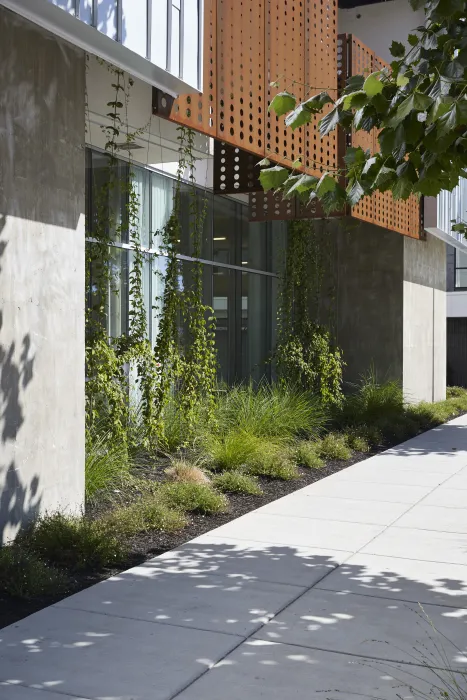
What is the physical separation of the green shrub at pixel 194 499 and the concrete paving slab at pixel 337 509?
44 centimetres

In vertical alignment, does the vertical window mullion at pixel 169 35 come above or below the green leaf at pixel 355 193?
above

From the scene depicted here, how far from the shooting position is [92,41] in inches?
239

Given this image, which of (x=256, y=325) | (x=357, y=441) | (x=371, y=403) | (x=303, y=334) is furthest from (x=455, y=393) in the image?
(x=357, y=441)

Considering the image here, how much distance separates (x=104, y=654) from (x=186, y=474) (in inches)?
173

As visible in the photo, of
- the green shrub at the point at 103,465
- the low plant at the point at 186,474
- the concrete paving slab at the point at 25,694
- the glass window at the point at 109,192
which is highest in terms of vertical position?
the glass window at the point at 109,192

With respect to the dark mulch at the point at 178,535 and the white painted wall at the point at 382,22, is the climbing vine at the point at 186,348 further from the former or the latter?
the white painted wall at the point at 382,22

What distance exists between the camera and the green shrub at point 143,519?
6.72 m

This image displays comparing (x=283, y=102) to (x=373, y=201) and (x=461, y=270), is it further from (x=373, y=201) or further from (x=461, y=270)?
(x=461, y=270)

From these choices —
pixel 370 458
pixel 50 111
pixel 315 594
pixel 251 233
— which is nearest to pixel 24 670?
pixel 315 594

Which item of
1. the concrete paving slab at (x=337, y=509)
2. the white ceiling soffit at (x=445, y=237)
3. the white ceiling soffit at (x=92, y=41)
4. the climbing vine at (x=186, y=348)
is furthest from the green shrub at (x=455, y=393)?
the white ceiling soffit at (x=92, y=41)

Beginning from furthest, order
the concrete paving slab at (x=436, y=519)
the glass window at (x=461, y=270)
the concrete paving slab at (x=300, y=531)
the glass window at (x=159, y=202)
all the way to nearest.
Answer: the glass window at (x=461, y=270), the glass window at (x=159, y=202), the concrete paving slab at (x=436, y=519), the concrete paving slab at (x=300, y=531)

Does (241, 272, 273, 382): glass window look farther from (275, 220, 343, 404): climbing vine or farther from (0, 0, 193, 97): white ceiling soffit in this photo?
(0, 0, 193, 97): white ceiling soffit

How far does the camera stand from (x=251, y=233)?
53.1ft

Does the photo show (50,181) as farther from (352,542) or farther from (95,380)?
(352,542)
